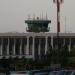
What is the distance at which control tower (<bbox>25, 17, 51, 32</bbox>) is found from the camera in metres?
76.4

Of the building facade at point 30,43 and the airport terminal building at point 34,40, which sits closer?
the building facade at point 30,43

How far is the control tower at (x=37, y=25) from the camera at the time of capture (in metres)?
76.4

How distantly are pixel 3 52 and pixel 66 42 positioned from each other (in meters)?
12.7

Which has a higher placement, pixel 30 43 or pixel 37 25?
pixel 37 25

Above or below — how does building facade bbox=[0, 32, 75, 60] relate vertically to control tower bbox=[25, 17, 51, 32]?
below

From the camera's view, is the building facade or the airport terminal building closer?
the building facade

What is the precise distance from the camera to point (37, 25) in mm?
76875

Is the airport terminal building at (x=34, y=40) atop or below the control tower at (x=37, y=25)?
below

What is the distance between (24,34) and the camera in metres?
76.0

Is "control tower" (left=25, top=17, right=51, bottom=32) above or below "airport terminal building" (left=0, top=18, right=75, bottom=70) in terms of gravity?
above

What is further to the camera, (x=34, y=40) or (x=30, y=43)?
(x=30, y=43)

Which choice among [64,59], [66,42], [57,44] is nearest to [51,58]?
[64,59]

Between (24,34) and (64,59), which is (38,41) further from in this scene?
(64,59)

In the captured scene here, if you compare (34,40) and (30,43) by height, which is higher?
(34,40)
